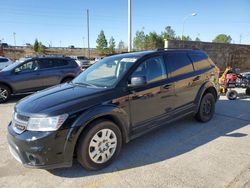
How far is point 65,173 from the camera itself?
10.9 ft

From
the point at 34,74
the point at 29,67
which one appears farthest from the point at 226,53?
the point at 29,67

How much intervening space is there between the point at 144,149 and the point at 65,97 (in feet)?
5.42

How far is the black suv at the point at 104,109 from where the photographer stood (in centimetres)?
295

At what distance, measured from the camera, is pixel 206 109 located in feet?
17.6

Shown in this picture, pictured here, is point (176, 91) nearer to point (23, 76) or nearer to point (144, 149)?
point (144, 149)

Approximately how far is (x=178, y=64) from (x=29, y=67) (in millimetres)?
6278

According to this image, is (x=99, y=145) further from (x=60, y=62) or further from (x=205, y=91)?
(x=60, y=62)

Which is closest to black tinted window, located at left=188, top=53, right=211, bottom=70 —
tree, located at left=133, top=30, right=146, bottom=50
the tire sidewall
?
the tire sidewall

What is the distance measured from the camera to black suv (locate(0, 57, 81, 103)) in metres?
8.25

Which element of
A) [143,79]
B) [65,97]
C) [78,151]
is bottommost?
[78,151]

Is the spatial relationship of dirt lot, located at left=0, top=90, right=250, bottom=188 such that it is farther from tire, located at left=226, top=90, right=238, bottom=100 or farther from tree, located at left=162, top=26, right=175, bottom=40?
tree, located at left=162, top=26, right=175, bottom=40

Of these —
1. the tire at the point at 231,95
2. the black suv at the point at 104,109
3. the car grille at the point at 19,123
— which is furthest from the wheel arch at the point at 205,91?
the car grille at the point at 19,123

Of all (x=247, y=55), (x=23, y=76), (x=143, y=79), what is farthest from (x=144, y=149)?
(x=247, y=55)

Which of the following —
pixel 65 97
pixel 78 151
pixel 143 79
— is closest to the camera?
pixel 78 151
